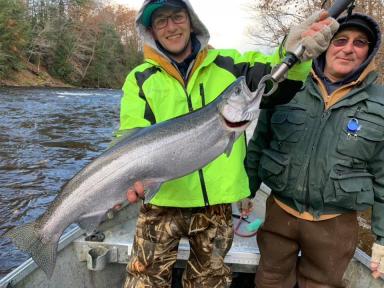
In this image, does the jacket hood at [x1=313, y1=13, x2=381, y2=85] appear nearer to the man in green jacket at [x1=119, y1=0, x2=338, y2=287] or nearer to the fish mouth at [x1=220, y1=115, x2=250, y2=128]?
the man in green jacket at [x1=119, y1=0, x2=338, y2=287]

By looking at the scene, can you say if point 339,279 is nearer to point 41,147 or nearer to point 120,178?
point 120,178

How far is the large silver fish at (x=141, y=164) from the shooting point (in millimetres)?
2732

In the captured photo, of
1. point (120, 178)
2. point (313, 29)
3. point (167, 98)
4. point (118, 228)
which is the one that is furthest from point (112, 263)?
point (313, 29)

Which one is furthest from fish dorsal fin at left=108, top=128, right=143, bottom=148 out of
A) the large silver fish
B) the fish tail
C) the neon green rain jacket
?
the fish tail

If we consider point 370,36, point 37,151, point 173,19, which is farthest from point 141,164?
point 37,151

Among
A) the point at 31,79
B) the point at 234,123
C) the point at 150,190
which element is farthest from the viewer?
the point at 31,79

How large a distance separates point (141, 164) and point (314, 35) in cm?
145

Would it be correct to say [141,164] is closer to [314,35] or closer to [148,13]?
[148,13]

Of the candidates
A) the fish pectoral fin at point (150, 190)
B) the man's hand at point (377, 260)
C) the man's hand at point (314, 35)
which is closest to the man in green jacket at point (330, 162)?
the man's hand at point (377, 260)

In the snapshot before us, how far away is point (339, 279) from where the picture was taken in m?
3.29

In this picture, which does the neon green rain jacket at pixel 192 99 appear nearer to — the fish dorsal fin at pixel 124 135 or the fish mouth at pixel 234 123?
the fish dorsal fin at pixel 124 135

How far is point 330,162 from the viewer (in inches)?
122

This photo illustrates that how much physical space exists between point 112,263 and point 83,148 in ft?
33.8

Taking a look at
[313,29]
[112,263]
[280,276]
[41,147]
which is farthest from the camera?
[41,147]
